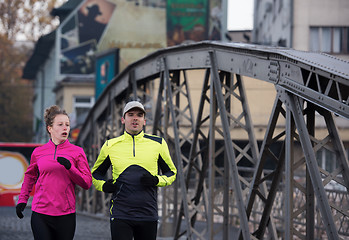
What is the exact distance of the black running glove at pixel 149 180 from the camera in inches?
244

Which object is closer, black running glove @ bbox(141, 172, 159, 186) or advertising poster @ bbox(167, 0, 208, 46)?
black running glove @ bbox(141, 172, 159, 186)

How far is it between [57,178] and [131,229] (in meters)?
0.74

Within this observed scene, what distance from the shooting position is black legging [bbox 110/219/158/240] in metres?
6.21

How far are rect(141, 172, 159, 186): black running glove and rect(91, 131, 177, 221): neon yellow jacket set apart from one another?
0.04 m

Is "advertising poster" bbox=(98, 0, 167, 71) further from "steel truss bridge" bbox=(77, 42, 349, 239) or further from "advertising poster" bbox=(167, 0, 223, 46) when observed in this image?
"steel truss bridge" bbox=(77, 42, 349, 239)

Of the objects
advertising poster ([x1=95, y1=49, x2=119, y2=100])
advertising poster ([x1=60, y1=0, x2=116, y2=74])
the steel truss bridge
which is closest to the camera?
the steel truss bridge

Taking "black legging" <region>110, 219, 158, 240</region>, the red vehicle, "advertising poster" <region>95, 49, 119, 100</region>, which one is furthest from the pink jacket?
"advertising poster" <region>95, 49, 119, 100</region>

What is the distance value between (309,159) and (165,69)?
5268 mm

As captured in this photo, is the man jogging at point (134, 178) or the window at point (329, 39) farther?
the window at point (329, 39)

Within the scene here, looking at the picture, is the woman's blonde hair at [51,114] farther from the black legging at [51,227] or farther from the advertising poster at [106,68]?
the advertising poster at [106,68]

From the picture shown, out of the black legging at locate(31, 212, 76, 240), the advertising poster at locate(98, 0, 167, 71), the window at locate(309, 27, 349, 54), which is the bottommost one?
the black legging at locate(31, 212, 76, 240)

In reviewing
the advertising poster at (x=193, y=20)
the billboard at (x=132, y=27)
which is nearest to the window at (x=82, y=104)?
the billboard at (x=132, y=27)

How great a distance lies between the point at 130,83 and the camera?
14.8 m

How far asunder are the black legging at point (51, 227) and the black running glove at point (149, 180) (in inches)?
27.4
